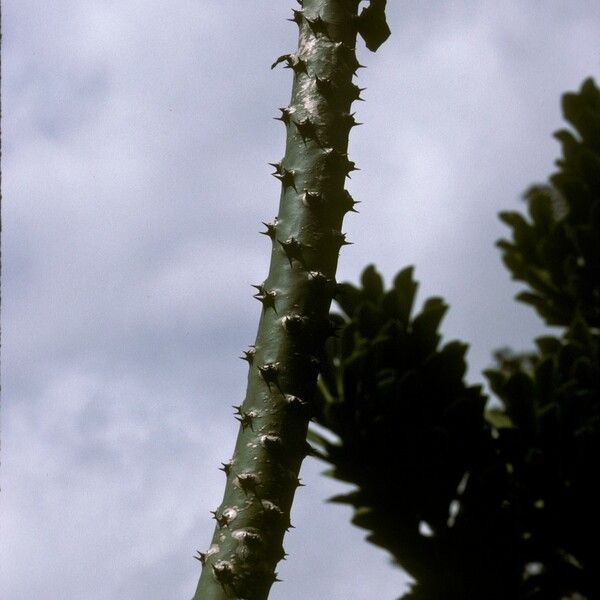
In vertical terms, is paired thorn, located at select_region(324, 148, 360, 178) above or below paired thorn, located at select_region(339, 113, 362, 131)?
below

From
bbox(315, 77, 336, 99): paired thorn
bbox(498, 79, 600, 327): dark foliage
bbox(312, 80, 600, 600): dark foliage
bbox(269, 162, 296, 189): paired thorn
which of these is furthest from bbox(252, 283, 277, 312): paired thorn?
bbox(498, 79, 600, 327): dark foliage

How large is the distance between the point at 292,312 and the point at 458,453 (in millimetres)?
4021

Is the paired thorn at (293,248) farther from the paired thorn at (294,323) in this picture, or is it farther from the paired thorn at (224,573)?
the paired thorn at (224,573)

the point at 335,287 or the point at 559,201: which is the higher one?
the point at 559,201

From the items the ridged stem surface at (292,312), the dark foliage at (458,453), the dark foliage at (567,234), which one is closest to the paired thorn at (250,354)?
the ridged stem surface at (292,312)

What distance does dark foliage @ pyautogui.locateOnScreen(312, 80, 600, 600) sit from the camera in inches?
219

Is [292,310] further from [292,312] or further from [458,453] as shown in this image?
[458,453]

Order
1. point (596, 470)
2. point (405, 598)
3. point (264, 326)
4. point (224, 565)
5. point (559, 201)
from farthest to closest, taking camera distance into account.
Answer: point (559, 201), point (596, 470), point (405, 598), point (264, 326), point (224, 565)

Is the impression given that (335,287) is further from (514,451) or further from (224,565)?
(514,451)

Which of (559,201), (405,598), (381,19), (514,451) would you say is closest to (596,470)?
(514,451)

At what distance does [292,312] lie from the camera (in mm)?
2135

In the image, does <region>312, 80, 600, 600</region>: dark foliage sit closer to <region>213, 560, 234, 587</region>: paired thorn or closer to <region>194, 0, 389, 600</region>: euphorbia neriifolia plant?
<region>194, 0, 389, 600</region>: euphorbia neriifolia plant

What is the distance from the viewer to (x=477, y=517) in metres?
5.59

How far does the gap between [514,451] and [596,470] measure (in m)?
0.64
